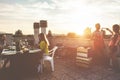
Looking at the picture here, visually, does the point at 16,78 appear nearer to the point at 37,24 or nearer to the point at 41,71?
the point at 41,71

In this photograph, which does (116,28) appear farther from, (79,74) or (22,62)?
(22,62)

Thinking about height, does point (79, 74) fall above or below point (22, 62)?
below

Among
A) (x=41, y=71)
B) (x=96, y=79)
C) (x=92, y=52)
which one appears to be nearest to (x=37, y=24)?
(x=92, y=52)

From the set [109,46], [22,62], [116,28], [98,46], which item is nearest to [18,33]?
[98,46]

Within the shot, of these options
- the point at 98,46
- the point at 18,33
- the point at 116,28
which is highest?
the point at 116,28

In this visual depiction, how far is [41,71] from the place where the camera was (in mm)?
8797

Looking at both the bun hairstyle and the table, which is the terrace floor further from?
the bun hairstyle

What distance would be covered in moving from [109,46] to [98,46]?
1162 mm

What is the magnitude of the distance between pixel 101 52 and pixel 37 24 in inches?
197

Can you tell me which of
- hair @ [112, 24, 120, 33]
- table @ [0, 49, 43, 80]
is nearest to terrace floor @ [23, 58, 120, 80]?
table @ [0, 49, 43, 80]

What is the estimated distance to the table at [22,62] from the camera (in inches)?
Result: 311

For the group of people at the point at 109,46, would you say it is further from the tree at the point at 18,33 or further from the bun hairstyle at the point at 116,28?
the tree at the point at 18,33

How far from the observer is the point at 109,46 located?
8.89 m

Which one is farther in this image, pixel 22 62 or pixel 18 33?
pixel 18 33
